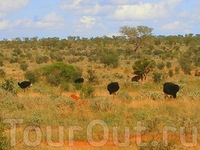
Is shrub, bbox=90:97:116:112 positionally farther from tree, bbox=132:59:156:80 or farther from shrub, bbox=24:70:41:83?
tree, bbox=132:59:156:80

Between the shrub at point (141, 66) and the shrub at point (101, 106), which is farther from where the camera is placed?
the shrub at point (141, 66)

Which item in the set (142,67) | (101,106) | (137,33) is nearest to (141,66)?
(142,67)

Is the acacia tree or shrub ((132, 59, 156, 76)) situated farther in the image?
the acacia tree

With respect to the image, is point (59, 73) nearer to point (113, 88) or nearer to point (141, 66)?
point (141, 66)

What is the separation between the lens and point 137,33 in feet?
197

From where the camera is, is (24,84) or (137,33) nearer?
(24,84)

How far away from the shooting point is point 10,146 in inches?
387

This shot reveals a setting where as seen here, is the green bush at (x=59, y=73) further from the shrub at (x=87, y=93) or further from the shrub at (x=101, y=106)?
the shrub at (x=101, y=106)

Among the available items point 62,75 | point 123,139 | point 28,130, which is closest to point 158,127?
point 123,139

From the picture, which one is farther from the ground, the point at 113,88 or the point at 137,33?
the point at 137,33

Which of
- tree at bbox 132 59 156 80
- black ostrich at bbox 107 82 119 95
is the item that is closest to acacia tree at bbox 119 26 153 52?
A: tree at bbox 132 59 156 80

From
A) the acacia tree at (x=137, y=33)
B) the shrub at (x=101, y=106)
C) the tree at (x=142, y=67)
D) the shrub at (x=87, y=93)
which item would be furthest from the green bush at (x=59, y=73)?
the acacia tree at (x=137, y=33)

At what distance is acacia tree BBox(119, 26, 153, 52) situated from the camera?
197 ft

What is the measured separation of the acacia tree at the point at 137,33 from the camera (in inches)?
2361
